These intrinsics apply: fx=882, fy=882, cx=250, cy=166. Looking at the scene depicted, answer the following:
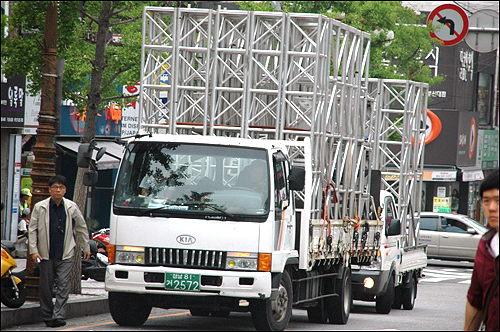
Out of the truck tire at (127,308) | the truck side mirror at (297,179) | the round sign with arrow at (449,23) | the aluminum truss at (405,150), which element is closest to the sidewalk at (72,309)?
the truck tire at (127,308)

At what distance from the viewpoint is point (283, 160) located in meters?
10.9

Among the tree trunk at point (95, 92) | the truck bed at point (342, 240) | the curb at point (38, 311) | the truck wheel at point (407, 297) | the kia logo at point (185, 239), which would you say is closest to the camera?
the kia logo at point (185, 239)

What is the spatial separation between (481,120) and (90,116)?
130ft

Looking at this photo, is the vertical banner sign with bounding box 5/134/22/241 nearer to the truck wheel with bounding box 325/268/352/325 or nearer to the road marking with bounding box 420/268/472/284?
the truck wheel with bounding box 325/268/352/325

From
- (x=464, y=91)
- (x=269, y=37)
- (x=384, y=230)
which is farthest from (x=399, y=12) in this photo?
(x=269, y=37)

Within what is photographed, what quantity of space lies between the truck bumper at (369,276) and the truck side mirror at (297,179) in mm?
4719

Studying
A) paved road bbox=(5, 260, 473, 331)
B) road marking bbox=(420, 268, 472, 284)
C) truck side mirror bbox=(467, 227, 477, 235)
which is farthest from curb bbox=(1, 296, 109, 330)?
truck side mirror bbox=(467, 227, 477, 235)

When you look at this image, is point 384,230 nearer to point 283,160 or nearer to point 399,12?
point 283,160

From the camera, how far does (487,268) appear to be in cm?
593

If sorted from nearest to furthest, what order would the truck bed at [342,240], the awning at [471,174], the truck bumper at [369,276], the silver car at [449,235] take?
the truck bed at [342,240], the truck bumper at [369,276], the silver car at [449,235], the awning at [471,174]

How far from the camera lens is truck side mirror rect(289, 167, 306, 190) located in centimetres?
1062

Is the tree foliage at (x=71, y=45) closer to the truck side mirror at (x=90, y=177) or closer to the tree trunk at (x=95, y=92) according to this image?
the tree trunk at (x=95, y=92)

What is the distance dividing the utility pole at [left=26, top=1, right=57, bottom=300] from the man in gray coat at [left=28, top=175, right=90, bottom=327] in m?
1.17

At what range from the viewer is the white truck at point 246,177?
32.9 feet
